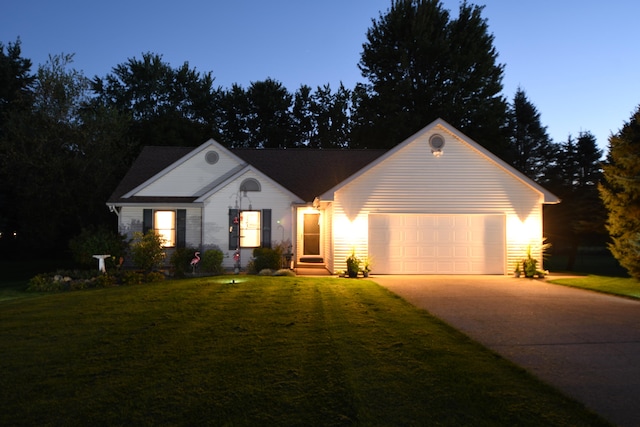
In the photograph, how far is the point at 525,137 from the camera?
3888 centimetres

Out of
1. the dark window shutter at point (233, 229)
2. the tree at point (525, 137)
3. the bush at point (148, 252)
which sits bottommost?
the bush at point (148, 252)

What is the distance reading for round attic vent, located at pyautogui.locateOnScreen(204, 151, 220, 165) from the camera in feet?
63.3

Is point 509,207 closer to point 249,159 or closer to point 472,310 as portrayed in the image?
point 472,310

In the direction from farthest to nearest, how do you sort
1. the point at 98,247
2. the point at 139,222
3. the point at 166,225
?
the point at 166,225 → the point at 139,222 → the point at 98,247

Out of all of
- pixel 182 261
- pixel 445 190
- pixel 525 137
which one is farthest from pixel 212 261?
pixel 525 137

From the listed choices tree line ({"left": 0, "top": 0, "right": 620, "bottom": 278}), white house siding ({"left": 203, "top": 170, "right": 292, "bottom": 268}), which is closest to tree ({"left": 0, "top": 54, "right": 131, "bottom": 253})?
tree line ({"left": 0, "top": 0, "right": 620, "bottom": 278})

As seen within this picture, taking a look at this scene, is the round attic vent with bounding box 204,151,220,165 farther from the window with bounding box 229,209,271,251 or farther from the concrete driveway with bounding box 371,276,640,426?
the concrete driveway with bounding box 371,276,640,426

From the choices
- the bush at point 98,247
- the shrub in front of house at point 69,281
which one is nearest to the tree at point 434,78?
the bush at point 98,247

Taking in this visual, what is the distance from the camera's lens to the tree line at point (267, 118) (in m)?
24.4

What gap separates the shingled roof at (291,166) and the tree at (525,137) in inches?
777

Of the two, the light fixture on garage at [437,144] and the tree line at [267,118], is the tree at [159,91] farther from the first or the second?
the light fixture on garage at [437,144]

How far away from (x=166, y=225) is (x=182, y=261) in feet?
10.1

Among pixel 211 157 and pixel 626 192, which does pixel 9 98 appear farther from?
pixel 626 192

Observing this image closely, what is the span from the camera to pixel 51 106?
24812 mm
